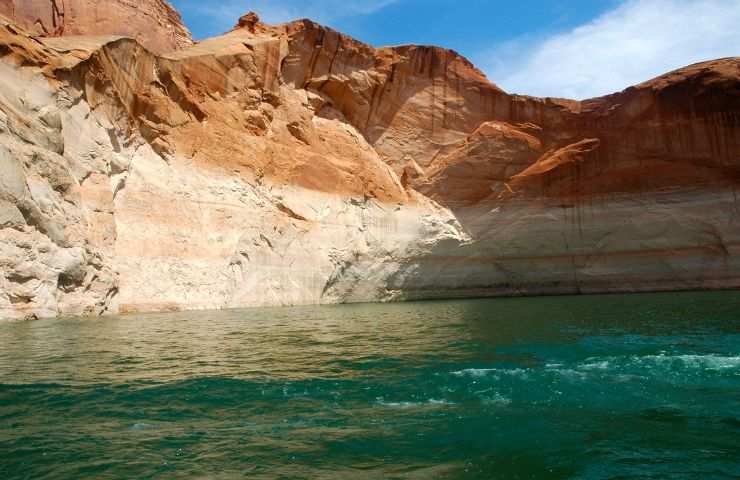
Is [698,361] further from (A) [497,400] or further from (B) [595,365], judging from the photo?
(A) [497,400]

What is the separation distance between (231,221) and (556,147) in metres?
19.4

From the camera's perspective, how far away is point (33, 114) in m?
19.1

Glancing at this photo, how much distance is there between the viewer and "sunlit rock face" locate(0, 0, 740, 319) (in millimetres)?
20953

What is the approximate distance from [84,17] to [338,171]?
15.6m

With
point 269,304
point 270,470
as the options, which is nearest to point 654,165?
point 269,304

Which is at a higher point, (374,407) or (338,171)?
(338,171)

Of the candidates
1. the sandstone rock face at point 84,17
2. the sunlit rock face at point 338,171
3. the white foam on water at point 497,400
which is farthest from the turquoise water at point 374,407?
the sandstone rock face at point 84,17

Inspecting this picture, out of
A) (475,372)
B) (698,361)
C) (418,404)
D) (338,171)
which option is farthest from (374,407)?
(338,171)

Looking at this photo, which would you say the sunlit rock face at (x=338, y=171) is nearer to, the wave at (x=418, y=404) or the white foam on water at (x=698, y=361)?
the wave at (x=418, y=404)

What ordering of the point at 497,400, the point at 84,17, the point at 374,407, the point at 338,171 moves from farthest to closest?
the point at 84,17 → the point at 338,171 → the point at 497,400 → the point at 374,407

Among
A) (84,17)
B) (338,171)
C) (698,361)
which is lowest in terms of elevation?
(698,361)

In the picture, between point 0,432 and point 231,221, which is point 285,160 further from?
point 0,432

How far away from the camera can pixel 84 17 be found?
31453 millimetres

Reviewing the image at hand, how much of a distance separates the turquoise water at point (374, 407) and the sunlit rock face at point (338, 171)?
1072cm
